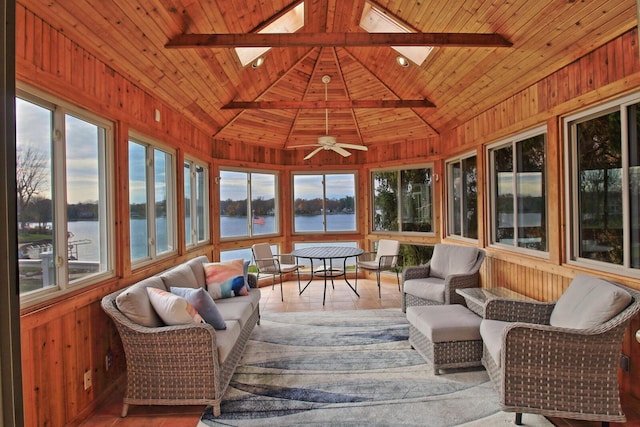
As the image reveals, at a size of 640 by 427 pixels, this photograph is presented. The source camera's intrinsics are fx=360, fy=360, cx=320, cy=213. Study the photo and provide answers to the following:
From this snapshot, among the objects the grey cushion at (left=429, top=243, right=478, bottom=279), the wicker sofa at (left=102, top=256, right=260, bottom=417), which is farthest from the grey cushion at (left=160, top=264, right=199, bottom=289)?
the grey cushion at (left=429, top=243, right=478, bottom=279)

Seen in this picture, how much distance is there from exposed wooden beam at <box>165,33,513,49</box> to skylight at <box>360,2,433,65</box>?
70cm

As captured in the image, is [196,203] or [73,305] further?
[196,203]

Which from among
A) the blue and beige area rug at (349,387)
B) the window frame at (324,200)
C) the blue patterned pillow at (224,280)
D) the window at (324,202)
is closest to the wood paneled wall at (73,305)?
the blue patterned pillow at (224,280)

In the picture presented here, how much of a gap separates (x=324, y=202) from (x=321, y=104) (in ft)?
9.05

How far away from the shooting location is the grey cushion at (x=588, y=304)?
224 cm

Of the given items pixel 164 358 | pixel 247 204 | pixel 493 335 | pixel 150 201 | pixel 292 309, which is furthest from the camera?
pixel 247 204

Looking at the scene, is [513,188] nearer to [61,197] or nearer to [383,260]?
[383,260]

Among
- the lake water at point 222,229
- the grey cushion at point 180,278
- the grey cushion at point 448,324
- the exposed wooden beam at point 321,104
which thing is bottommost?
the grey cushion at point 448,324

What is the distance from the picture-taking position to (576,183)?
3180 mm

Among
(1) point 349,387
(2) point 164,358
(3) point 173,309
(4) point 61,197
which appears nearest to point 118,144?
(4) point 61,197

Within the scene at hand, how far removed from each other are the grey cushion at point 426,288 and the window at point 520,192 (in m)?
0.98

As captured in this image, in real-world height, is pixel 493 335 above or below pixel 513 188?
below

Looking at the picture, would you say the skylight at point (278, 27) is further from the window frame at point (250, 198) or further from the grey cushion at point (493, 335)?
the grey cushion at point (493, 335)

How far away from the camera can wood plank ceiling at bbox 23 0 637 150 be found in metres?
2.56
